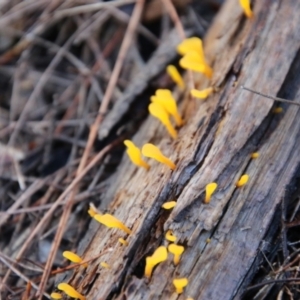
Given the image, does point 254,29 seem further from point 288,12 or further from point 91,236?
point 91,236

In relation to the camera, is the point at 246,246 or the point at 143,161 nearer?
the point at 246,246

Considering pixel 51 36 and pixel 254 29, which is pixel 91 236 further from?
pixel 51 36

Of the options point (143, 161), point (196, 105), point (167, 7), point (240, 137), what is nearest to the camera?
point (240, 137)

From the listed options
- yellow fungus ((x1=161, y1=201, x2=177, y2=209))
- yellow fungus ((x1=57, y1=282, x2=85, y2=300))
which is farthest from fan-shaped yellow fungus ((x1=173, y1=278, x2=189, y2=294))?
yellow fungus ((x1=57, y1=282, x2=85, y2=300))

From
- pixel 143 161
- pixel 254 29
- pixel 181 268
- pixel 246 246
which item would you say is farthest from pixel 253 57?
pixel 181 268

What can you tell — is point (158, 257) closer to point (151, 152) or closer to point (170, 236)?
point (170, 236)

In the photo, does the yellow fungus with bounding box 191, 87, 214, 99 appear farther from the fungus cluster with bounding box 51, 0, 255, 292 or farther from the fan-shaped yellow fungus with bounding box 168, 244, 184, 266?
the fan-shaped yellow fungus with bounding box 168, 244, 184, 266

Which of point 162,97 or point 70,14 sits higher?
point 70,14

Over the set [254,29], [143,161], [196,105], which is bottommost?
[143,161]

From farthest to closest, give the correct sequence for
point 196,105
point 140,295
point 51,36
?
point 51,36, point 196,105, point 140,295
